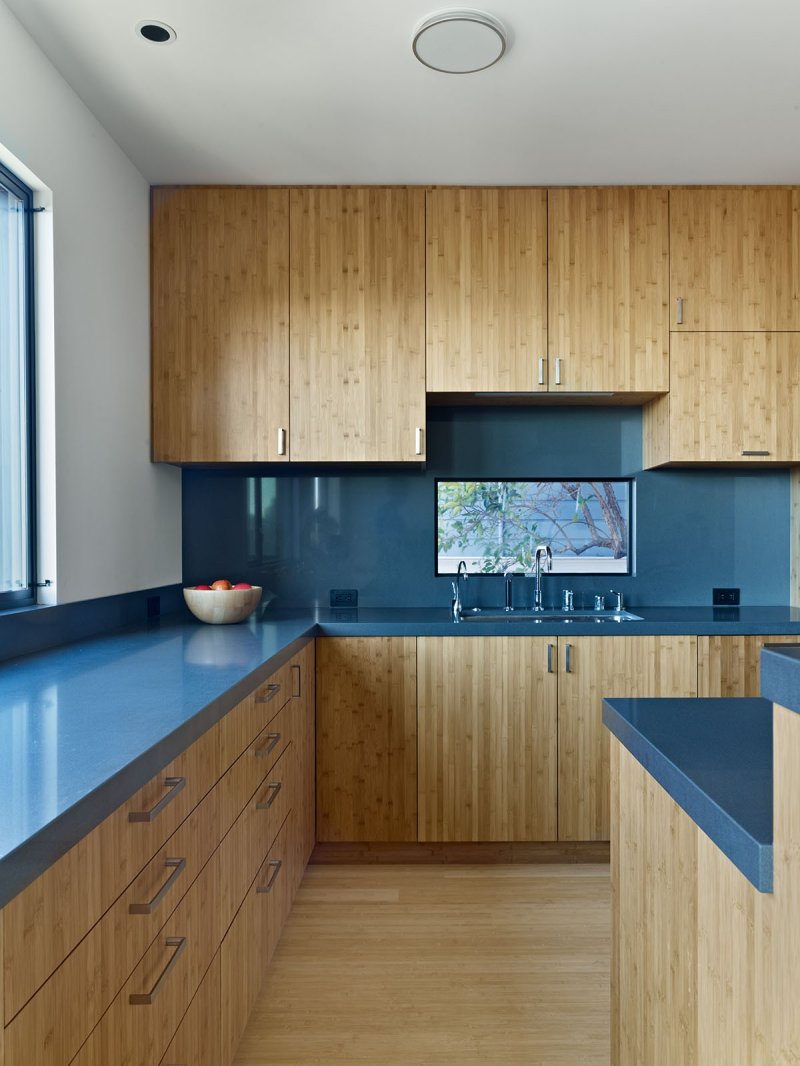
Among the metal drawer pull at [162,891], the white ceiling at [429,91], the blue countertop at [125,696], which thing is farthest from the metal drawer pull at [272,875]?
the white ceiling at [429,91]

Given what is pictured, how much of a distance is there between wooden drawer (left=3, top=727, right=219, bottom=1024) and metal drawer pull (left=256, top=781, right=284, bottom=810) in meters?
0.58

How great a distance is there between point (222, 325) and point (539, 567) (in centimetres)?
166

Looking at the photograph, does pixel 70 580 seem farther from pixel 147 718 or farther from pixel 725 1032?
pixel 725 1032

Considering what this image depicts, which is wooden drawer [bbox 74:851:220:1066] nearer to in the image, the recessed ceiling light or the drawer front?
the drawer front

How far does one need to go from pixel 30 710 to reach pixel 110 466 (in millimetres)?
1294

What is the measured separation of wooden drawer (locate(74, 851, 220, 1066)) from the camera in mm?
1017

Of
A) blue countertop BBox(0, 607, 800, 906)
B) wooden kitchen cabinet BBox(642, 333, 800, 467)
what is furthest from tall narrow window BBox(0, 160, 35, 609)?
wooden kitchen cabinet BBox(642, 333, 800, 467)

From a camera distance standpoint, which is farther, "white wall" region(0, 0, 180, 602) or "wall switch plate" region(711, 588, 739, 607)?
"wall switch plate" region(711, 588, 739, 607)

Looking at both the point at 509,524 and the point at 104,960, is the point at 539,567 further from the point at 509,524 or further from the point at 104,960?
the point at 104,960

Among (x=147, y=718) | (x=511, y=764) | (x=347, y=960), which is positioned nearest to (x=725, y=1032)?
(x=147, y=718)

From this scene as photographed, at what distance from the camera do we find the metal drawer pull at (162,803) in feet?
3.59

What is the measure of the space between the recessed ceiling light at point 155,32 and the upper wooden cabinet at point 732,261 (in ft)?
6.41

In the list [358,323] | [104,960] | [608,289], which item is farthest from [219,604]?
[608,289]

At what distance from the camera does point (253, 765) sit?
1.83m
